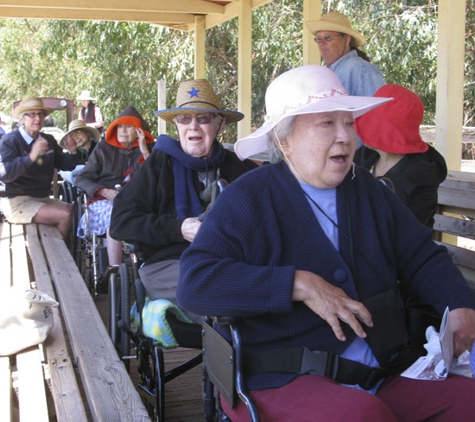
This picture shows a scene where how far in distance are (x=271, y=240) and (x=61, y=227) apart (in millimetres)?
4447

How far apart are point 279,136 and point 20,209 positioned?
174 inches

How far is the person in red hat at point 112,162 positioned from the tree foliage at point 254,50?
688 centimetres

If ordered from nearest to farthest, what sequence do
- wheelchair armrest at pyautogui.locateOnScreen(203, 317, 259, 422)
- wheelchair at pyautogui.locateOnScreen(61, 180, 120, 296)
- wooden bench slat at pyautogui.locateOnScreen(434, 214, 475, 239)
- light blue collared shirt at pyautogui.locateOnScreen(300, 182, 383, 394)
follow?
wheelchair armrest at pyautogui.locateOnScreen(203, 317, 259, 422) < light blue collared shirt at pyautogui.locateOnScreen(300, 182, 383, 394) < wooden bench slat at pyautogui.locateOnScreen(434, 214, 475, 239) < wheelchair at pyautogui.locateOnScreen(61, 180, 120, 296)

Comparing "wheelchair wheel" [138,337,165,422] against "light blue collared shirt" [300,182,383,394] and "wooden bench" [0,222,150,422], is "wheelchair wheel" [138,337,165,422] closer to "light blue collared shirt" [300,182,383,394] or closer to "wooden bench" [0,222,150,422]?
"wooden bench" [0,222,150,422]

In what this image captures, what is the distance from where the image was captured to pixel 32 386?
2.59 meters

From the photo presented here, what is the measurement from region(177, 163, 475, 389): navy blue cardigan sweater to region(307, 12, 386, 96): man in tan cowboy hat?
214 centimetres

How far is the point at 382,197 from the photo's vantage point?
2.18 meters

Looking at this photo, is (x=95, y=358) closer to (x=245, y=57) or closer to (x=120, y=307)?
(x=120, y=307)

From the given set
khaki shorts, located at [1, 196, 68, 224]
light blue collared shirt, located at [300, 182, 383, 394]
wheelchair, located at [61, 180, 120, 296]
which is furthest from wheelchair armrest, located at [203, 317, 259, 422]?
khaki shorts, located at [1, 196, 68, 224]

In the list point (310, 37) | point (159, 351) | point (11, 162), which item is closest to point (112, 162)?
point (11, 162)

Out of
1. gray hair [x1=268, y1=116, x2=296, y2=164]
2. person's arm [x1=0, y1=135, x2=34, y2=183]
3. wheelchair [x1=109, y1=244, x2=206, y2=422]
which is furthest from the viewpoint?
person's arm [x1=0, y1=135, x2=34, y2=183]

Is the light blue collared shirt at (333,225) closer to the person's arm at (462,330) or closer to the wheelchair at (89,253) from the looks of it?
the person's arm at (462,330)

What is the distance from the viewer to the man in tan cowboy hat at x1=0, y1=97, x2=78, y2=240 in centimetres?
586

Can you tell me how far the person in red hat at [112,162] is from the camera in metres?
5.47
